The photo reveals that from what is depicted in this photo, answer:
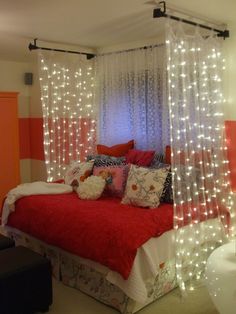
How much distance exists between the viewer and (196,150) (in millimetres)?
3088

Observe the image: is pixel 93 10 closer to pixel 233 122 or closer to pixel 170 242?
pixel 233 122

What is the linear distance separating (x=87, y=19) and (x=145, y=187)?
159cm

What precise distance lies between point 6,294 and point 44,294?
0.33 meters

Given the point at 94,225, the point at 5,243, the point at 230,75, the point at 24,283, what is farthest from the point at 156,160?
the point at 24,283

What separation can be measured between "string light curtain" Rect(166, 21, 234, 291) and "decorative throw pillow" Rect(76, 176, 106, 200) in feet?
3.28

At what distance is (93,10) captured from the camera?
3.00m

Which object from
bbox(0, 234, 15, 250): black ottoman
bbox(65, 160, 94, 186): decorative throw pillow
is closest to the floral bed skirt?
bbox(0, 234, 15, 250): black ottoman

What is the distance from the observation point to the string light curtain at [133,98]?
157 inches

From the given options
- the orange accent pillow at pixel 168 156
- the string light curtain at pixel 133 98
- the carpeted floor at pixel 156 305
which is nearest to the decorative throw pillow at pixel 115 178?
the orange accent pillow at pixel 168 156

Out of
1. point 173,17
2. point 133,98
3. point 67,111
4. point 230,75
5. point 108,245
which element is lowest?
point 108,245

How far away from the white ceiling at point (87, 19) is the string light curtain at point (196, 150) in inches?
10.6

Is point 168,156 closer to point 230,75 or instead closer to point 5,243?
point 230,75

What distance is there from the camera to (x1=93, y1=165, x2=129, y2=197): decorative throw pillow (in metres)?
3.73

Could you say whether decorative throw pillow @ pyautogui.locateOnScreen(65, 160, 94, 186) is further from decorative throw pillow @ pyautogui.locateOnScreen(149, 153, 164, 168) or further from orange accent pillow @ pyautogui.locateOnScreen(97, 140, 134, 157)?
decorative throw pillow @ pyautogui.locateOnScreen(149, 153, 164, 168)
